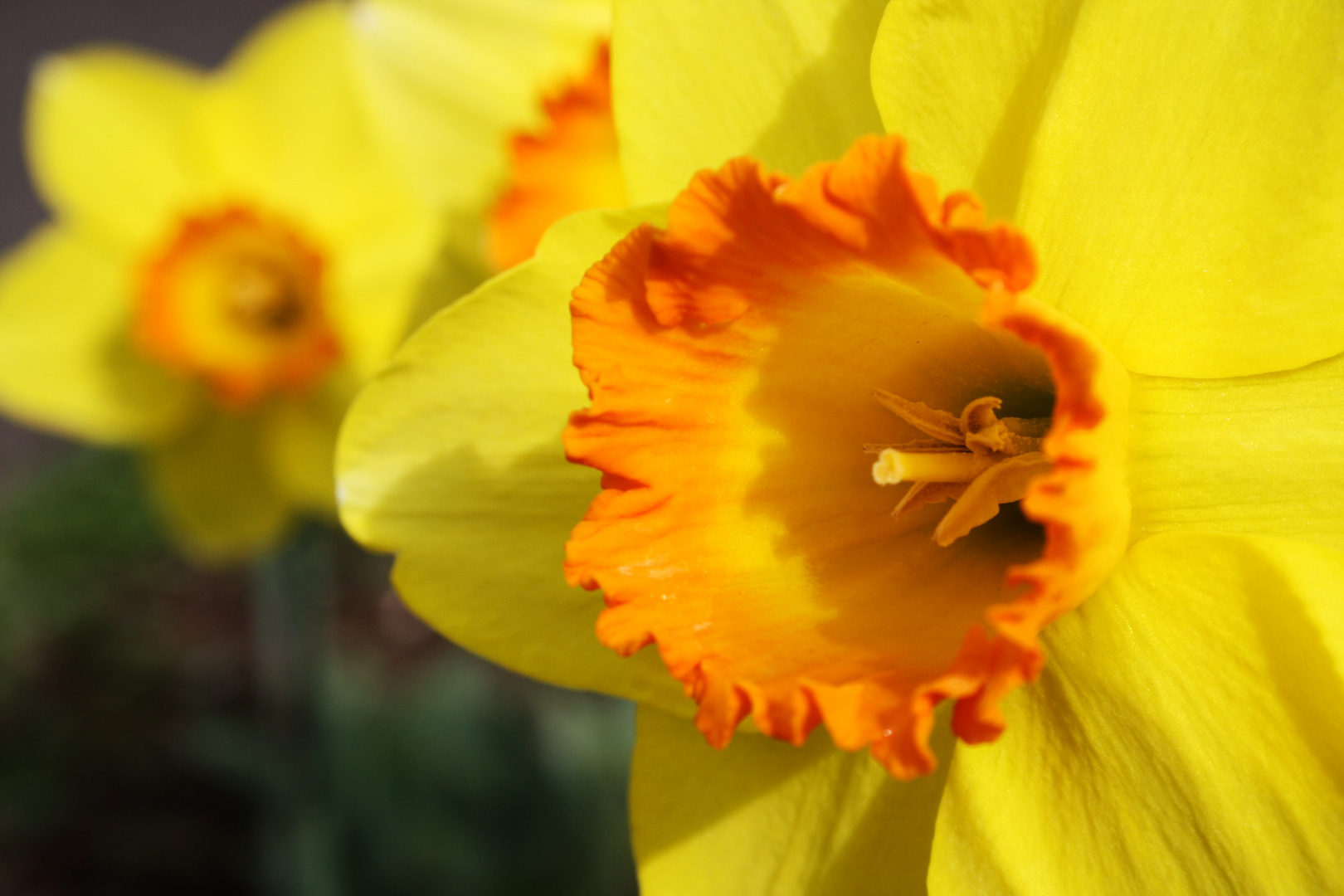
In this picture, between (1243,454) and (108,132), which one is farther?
(108,132)

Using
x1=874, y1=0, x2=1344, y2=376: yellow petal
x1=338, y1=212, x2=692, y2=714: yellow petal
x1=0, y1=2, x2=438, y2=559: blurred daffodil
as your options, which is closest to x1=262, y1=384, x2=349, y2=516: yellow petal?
x1=0, y1=2, x2=438, y2=559: blurred daffodil

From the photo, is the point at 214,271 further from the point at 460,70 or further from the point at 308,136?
the point at 460,70

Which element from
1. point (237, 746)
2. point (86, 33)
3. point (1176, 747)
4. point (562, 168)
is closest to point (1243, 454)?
point (1176, 747)

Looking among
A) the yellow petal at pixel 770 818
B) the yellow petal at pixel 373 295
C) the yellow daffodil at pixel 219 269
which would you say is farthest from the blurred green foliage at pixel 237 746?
the yellow petal at pixel 770 818

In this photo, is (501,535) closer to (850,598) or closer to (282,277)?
(850,598)

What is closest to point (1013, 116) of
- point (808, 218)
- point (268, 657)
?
point (808, 218)
